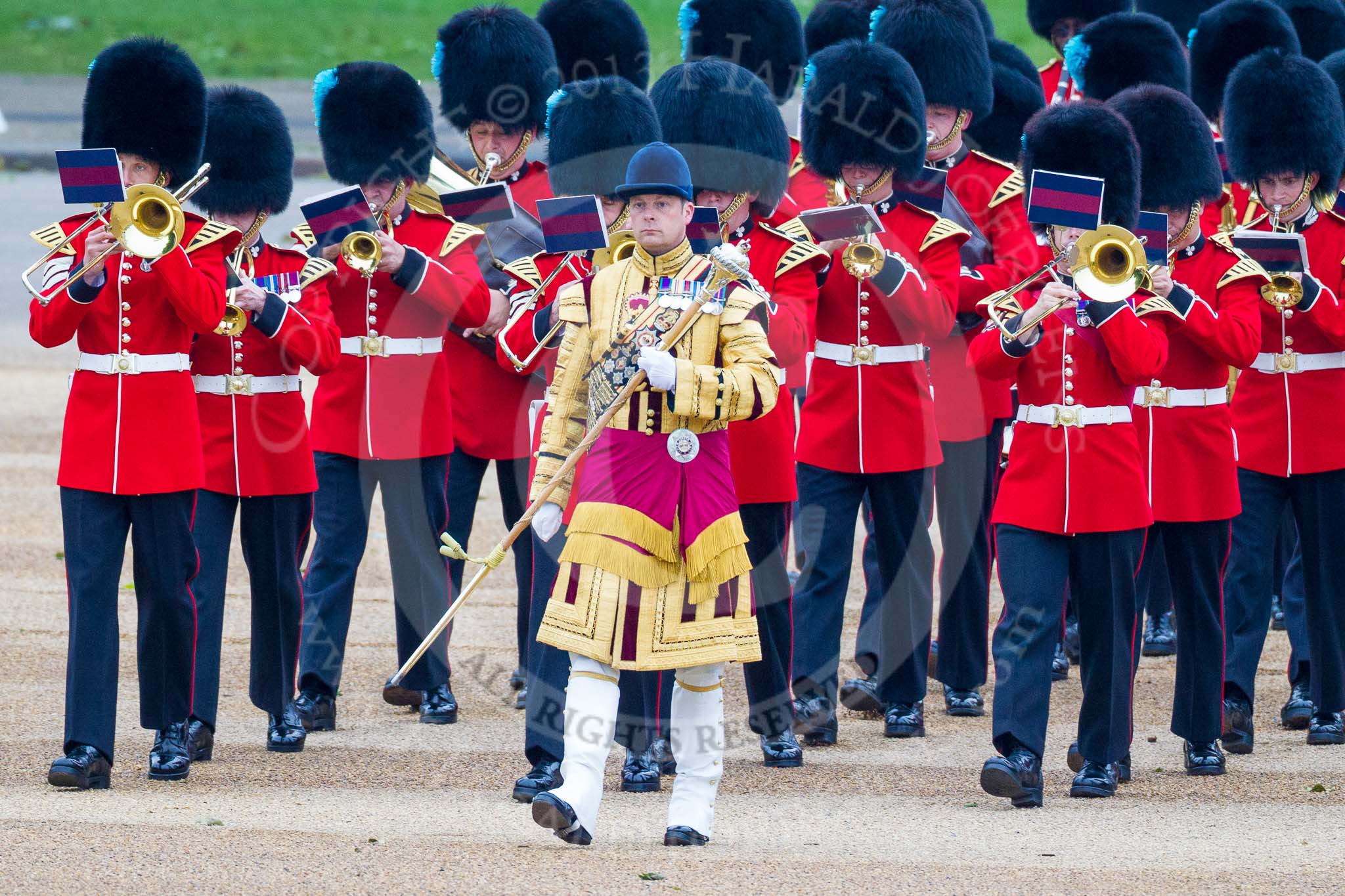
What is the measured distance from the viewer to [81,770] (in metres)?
4.81

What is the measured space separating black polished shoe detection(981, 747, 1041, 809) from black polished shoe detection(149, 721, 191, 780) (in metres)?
1.76

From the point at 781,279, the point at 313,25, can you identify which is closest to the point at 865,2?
the point at 781,279

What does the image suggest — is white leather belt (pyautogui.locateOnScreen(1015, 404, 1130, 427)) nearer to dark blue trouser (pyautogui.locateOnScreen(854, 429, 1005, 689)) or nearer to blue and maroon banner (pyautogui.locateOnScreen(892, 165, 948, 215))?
blue and maroon banner (pyautogui.locateOnScreen(892, 165, 948, 215))

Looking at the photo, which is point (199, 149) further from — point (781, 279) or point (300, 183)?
point (300, 183)

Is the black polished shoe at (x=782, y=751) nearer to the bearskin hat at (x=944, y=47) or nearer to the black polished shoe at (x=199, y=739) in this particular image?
the black polished shoe at (x=199, y=739)

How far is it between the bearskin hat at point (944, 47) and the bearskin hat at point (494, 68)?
1.02 m

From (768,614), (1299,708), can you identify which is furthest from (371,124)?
(1299,708)

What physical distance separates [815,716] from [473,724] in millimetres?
895

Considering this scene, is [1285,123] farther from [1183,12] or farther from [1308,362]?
[1183,12]

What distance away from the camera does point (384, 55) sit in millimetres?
23172

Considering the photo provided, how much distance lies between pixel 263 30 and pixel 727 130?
21571 millimetres

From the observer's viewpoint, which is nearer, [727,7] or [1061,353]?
[1061,353]

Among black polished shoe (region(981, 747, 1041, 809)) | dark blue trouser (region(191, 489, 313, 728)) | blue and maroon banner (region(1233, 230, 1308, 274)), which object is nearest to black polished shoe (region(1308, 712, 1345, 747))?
black polished shoe (region(981, 747, 1041, 809))

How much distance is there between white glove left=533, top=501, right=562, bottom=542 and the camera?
4477mm
